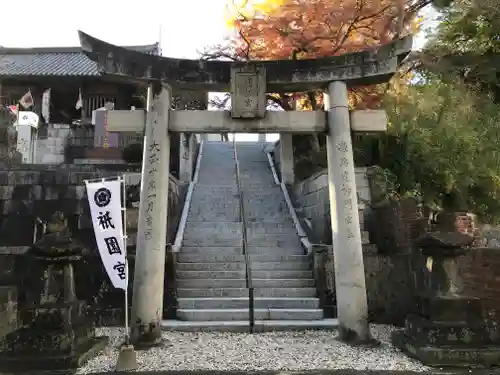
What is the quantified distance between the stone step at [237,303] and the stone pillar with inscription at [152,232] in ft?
6.57

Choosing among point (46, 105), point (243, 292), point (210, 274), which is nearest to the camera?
point (243, 292)

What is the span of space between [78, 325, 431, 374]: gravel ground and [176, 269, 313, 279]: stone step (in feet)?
7.56

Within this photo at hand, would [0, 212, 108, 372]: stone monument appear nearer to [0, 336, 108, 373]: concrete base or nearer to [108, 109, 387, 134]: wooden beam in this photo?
[0, 336, 108, 373]: concrete base

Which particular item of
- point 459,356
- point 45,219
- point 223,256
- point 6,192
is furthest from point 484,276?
point 6,192

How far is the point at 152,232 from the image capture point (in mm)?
7516

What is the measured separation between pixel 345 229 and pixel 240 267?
377 centimetres

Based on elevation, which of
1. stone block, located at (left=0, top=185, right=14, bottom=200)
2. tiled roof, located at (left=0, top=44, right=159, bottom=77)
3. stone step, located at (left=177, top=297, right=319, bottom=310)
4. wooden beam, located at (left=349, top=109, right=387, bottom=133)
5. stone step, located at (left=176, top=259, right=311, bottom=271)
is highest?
tiled roof, located at (left=0, top=44, right=159, bottom=77)

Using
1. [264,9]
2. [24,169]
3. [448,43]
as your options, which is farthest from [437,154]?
[24,169]

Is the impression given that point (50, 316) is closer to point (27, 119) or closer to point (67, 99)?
point (27, 119)

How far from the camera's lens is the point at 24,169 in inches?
465

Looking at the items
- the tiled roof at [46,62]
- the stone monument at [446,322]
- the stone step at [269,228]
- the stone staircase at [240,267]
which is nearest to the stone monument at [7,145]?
the stone staircase at [240,267]

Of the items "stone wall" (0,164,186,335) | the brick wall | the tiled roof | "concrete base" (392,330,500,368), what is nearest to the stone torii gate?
"concrete base" (392,330,500,368)

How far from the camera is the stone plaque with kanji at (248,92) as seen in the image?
7988 millimetres

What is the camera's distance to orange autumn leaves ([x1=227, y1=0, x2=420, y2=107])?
573 inches
